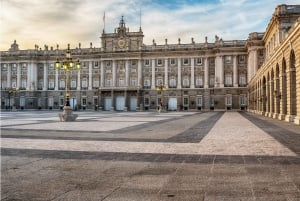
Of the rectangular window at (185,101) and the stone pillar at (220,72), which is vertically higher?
the stone pillar at (220,72)

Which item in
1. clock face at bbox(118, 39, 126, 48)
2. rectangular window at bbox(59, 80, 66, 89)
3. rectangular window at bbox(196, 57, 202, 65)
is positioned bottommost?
rectangular window at bbox(59, 80, 66, 89)

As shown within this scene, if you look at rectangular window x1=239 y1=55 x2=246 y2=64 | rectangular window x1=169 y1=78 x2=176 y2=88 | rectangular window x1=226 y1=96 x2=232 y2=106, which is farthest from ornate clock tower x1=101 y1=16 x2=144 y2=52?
rectangular window x1=226 y1=96 x2=232 y2=106

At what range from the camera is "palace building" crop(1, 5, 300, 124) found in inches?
2911

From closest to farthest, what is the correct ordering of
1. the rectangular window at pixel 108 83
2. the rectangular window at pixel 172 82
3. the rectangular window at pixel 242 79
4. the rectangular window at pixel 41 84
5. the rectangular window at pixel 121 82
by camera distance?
the rectangular window at pixel 242 79
the rectangular window at pixel 172 82
the rectangular window at pixel 121 82
the rectangular window at pixel 108 83
the rectangular window at pixel 41 84

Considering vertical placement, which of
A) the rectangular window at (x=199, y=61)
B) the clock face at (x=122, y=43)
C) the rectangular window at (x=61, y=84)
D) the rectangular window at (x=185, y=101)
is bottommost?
the rectangular window at (x=185, y=101)

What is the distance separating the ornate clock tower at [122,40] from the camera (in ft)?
262

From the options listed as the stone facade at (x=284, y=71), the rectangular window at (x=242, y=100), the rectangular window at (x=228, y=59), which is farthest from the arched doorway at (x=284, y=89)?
the rectangular window at (x=228, y=59)

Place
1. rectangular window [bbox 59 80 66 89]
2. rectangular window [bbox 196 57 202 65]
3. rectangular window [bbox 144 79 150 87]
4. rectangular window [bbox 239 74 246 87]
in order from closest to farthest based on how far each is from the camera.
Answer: rectangular window [bbox 239 74 246 87]
rectangular window [bbox 196 57 202 65]
rectangular window [bbox 144 79 150 87]
rectangular window [bbox 59 80 66 89]

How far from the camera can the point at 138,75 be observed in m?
79.9

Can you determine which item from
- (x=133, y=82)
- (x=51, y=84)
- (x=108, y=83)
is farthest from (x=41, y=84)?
(x=133, y=82)

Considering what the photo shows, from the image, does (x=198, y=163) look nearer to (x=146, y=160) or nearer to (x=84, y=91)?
(x=146, y=160)

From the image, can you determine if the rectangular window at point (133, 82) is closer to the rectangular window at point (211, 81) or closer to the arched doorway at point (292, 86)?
the rectangular window at point (211, 81)

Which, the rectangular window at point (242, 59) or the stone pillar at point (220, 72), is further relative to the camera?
the stone pillar at point (220, 72)

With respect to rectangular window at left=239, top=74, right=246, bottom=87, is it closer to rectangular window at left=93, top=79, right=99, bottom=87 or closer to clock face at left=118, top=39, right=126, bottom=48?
clock face at left=118, top=39, right=126, bottom=48
